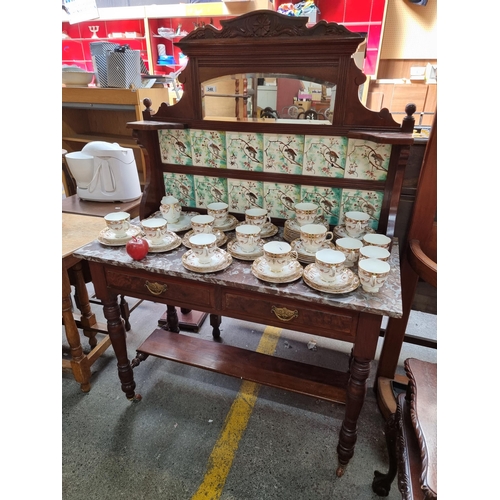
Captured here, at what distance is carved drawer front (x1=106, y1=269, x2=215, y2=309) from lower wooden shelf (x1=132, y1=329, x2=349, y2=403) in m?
0.45

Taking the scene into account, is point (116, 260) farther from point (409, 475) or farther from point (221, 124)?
point (409, 475)

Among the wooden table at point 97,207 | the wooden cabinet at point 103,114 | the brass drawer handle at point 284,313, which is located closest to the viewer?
the brass drawer handle at point 284,313

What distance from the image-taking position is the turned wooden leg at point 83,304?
1.71m

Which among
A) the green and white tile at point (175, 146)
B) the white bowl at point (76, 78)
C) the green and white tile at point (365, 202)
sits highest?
the white bowl at point (76, 78)

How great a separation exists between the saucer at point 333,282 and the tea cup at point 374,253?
0.07 metres

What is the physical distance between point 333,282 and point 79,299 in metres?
1.44

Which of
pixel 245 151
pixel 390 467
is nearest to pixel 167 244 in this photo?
pixel 245 151

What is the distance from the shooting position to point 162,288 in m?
1.23

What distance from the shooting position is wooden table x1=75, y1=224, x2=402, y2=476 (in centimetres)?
102

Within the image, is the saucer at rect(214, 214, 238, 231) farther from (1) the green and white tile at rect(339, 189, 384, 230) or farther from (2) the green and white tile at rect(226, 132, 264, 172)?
(1) the green and white tile at rect(339, 189, 384, 230)

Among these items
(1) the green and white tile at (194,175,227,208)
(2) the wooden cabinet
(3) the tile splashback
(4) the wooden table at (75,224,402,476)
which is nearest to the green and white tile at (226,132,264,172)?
(3) the tile splashback

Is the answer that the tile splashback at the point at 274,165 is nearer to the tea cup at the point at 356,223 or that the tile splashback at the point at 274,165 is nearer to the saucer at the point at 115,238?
the tea cup at the point at 356,223

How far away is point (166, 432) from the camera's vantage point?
1.51 metres

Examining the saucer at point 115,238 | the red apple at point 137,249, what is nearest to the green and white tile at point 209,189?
the saucer at point 115,238
